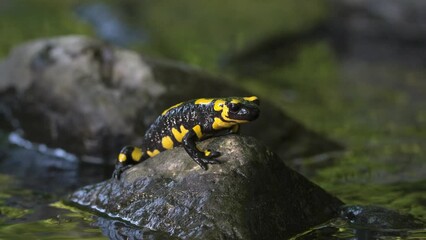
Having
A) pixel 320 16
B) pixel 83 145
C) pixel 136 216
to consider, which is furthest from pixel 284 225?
pixel 320 16

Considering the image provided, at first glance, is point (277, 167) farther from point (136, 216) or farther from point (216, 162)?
point (136, 216)

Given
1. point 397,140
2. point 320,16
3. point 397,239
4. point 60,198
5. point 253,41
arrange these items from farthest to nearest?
point 320,16
point 253,41
point 397,140
point 60,198
point 397,239

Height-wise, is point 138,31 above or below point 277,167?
above

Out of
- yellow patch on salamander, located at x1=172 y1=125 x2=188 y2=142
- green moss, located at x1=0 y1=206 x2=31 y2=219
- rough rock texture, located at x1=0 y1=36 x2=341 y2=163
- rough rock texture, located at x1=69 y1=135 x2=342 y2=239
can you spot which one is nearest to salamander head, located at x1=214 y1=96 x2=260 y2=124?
rough rock texture, located at x1=69 y1=135 x2=342 y2=239

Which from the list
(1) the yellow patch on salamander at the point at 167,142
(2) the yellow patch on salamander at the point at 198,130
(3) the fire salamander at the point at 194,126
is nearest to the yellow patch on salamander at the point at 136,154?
(3) the fire salamander at the point at 194,126

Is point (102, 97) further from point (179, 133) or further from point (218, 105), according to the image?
point (218, 105)

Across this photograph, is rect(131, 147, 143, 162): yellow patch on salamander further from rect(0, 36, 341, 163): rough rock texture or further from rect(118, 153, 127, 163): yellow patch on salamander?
rect(0, 36, 341, 163): rough rock texture
